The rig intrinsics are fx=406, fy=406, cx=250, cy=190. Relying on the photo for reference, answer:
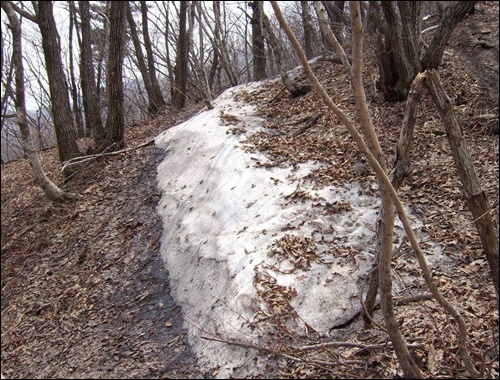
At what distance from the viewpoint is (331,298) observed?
347 centimetres

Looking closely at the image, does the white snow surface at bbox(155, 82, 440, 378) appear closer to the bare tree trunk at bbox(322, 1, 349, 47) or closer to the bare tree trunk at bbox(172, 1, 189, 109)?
the bare tree trunk at bbox(322, 1, 349, 47)

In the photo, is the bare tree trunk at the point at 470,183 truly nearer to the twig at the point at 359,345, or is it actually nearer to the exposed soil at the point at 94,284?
the twig at the point at 359,345

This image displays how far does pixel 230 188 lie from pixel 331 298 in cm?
243

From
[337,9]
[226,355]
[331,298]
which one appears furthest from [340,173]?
[337,9]

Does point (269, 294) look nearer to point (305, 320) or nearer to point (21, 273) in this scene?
point (305, 320)

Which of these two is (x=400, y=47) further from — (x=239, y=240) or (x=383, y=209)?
(x=383, y=209)

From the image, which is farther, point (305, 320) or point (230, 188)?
point (230, 188)

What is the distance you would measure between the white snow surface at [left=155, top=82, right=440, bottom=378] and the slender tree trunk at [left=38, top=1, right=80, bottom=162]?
264 cm

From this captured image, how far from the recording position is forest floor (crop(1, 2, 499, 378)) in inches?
120

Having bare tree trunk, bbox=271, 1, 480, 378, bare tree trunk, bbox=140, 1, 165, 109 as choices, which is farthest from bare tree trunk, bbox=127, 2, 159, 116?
bare tree trunk, bbox=271, 1, 480, 378

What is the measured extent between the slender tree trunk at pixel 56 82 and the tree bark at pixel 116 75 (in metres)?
0.77

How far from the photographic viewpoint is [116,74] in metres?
8.03

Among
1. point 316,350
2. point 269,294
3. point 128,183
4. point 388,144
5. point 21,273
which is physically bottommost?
point 316,350

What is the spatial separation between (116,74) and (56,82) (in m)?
1.22
